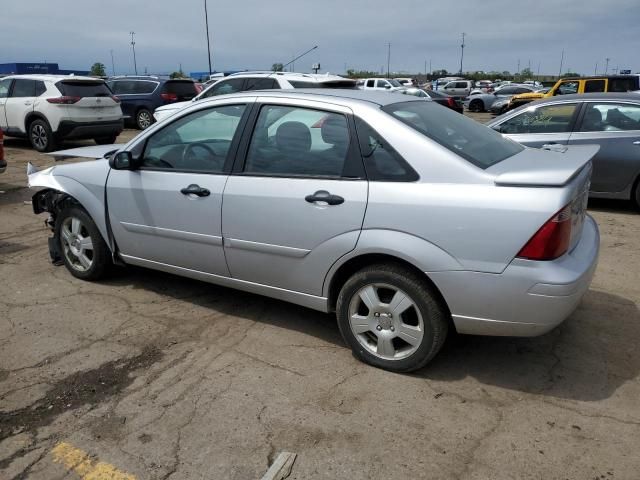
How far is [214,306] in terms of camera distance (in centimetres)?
433

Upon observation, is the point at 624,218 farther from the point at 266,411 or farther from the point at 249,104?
the point at 266,411

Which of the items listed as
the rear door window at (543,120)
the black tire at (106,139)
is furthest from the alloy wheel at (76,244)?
the black tire at (106,139)

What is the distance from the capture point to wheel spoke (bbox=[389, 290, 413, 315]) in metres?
3.13

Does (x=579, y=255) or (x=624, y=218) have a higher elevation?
(x=579, y=255)

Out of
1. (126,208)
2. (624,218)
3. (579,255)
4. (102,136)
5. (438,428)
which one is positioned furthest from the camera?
(102,136)

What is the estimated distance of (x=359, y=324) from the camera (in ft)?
10.9

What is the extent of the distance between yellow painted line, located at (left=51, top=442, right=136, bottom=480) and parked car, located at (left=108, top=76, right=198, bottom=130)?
50.7 feet

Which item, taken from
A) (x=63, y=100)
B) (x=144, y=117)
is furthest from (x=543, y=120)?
(x=144, y=117)

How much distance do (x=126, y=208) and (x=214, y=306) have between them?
40.5 inches

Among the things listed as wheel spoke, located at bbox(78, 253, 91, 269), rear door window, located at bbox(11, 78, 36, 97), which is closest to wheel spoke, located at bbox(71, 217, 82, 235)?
wheel spoke, located at bbox(78, 253, 91, 269)

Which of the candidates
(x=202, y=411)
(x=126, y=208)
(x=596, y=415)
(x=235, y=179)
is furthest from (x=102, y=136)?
(x=596, y=415)

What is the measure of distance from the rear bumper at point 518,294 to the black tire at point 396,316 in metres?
0.10

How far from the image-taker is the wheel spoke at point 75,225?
463 cm

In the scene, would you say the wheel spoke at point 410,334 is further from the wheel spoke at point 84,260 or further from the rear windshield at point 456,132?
the wheel spoke at point 84,260
